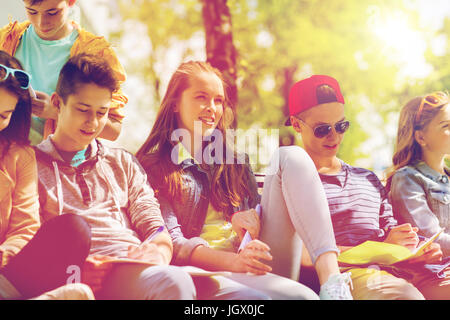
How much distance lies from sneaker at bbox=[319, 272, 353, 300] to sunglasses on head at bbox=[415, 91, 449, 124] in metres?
1.49

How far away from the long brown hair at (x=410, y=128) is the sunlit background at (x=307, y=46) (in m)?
3.37

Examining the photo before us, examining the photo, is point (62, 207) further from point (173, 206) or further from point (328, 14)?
point (328, 14)

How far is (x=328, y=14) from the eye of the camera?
7.13m

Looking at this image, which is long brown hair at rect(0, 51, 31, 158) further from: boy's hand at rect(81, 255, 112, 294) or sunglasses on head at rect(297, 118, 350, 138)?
sunglasses on head at rect(297, 118, 350, 138)

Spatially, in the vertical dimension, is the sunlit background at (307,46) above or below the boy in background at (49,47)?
above

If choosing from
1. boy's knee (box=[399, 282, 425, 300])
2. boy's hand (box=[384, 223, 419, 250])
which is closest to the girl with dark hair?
boy's knee (box=[399, 282, 425, 300])

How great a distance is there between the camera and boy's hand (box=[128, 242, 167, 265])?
6.72 ft

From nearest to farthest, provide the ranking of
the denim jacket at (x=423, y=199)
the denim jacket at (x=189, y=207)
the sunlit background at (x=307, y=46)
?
the denim jacket at (x=189, y=207) → the denim jacket at (x=423, y=199) → the sunlit background at (x=307, y=46)

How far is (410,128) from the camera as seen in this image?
3049mm

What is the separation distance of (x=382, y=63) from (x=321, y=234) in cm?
602

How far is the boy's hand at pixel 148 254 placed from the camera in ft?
6.72

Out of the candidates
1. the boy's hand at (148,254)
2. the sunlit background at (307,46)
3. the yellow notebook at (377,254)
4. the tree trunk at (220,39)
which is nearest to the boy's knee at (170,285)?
the boy's hand at (148,254)

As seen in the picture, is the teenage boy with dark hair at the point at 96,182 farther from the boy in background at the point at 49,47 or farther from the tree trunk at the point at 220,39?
the tree trunk at the point at 220,39
